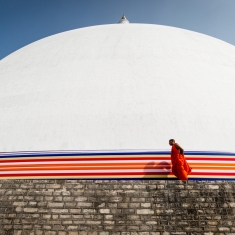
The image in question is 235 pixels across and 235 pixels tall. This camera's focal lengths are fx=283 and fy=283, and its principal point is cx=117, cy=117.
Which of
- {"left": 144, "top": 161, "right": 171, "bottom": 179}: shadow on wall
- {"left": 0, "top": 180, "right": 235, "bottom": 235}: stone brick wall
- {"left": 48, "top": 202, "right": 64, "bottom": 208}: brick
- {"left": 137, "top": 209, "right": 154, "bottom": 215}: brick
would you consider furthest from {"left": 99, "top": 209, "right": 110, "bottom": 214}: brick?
{"left": 144, "top": 161, "right": 171, "bottom": 179}: shadow on wall

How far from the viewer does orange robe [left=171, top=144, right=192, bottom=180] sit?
445 centimetres

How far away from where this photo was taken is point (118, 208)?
358cm

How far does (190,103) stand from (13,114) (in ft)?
12.1

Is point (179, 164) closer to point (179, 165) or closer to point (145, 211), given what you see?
point (179, 165)

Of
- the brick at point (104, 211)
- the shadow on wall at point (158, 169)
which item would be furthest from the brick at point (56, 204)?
the shadow on wall at point (158, 169)

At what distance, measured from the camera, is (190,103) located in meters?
5.77

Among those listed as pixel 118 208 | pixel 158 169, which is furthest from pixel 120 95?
pixel 118 208

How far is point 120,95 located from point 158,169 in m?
1.79

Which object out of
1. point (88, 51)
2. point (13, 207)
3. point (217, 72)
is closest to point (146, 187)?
point (13, 207)

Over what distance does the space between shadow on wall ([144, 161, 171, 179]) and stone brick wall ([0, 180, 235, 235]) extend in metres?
1.04

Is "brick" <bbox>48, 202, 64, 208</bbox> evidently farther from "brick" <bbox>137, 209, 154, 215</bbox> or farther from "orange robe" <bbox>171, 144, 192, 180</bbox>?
"orange robe" <bbox>171, 144, 192, 180</bbox>

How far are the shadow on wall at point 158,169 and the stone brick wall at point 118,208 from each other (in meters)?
1.04

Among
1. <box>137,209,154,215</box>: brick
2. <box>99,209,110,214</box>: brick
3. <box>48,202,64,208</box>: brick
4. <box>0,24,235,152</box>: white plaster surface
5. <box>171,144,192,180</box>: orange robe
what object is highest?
<box>0,24,235,152</box>: white plaster surface

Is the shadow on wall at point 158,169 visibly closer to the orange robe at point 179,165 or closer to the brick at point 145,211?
the orange robe at point 179,165
